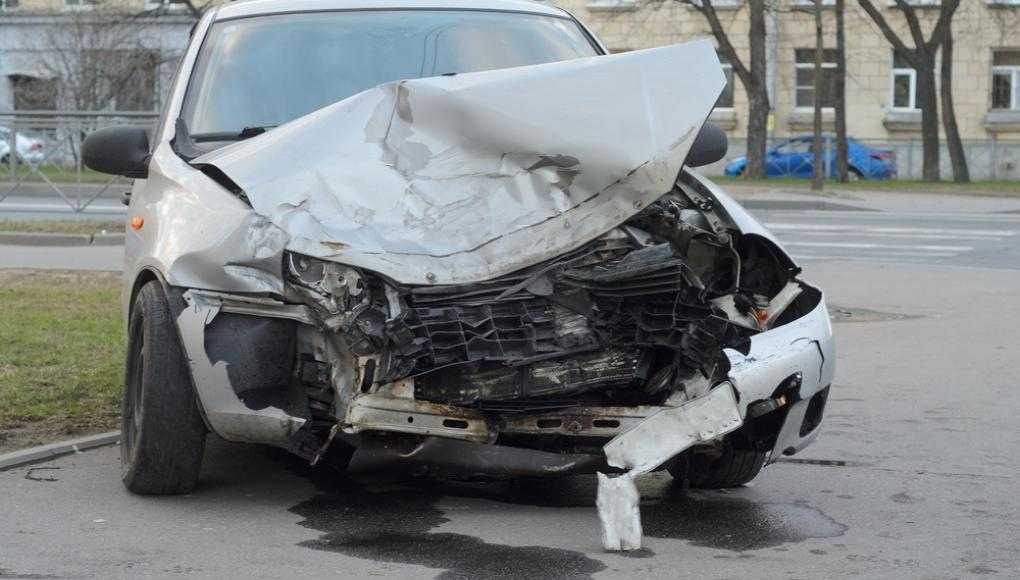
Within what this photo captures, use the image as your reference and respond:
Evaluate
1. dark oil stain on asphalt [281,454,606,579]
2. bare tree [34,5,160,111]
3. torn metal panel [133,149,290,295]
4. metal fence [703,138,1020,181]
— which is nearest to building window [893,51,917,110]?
metal fence [703,138,1020,181]

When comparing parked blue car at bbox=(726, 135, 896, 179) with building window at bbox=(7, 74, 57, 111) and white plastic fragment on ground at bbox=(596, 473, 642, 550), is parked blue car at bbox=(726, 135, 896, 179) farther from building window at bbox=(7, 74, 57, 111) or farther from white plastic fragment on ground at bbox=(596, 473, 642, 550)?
white plastic fragment on ground at bbox=(596, 473, 642, 550)

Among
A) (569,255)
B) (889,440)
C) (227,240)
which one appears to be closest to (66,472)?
(227,240)

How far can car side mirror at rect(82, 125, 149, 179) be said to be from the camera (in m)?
6.11

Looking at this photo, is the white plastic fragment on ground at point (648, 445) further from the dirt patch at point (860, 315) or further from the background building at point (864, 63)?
the background building at point (864, 63)

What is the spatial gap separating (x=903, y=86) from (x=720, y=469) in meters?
41.7

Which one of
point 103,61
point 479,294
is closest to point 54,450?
point 479,294

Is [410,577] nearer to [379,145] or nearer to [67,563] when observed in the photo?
[67,563]

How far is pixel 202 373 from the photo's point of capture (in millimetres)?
4918

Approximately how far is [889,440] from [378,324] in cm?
302

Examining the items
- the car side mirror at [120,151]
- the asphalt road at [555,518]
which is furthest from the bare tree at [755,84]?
the car side mirror at [120,151]

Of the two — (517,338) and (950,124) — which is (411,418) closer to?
(517,338)

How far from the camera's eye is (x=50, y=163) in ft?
70.4

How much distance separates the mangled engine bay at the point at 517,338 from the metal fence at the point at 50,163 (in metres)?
16.7

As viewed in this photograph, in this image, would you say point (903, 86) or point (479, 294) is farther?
point (903, 86)
